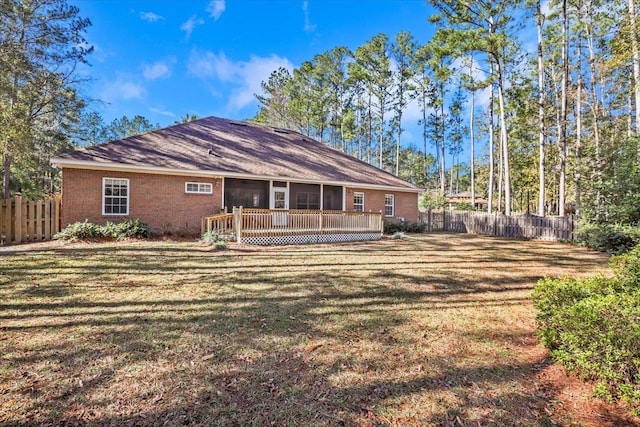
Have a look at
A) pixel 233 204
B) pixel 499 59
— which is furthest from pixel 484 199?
pixel 233 204

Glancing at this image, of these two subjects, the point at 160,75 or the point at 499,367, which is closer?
the point at 499,367

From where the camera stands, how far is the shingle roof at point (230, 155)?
12039 millimetres

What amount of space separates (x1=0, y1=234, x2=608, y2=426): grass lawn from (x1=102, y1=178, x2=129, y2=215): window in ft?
15.5

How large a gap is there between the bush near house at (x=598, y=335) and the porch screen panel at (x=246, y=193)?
1257 cm

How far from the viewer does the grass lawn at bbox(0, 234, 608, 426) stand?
2.55 metres

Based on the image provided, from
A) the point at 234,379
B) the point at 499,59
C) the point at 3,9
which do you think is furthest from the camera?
the point at 499,59

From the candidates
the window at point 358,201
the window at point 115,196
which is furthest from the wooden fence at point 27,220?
the window at point 358,201

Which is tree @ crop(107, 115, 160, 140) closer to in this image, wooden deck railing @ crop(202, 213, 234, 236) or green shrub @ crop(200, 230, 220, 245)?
wooden deck railing @ crop(202, 213, 234, 236)

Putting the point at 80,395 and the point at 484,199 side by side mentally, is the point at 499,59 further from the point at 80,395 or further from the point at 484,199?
the point at 484,199

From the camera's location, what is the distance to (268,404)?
2604 millimetres

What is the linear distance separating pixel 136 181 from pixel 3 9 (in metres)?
6.43

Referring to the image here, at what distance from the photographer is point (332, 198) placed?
1709 centimetres

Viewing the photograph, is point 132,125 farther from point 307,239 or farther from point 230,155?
point 307,239

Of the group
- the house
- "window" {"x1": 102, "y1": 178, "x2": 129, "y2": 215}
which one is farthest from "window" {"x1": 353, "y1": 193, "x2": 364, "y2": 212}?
"window" {"x1": 102, "y1": 178, "x2": 129, "y2": 215}
